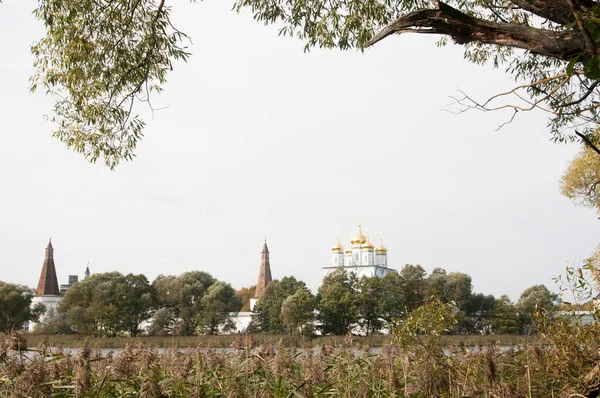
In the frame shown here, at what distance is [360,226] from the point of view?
86.2m

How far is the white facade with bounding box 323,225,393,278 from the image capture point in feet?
276

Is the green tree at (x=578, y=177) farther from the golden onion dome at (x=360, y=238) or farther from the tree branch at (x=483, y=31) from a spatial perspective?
the golden onion dome at (x=360, y=238)

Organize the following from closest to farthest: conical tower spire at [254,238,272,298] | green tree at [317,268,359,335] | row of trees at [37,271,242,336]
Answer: row of trees at [37,271,242,336]
green tree at [317,268,359,335]
conical tower spire at [254,238,272,298]

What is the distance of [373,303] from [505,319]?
9.93m

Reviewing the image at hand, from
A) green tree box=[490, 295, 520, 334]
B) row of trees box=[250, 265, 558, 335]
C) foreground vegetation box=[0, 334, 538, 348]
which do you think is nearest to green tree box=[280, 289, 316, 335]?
row of trees box=[250, 265, 558, 335]

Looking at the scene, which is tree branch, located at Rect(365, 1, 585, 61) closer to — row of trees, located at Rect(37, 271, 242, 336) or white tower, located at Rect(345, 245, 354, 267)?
row of trees, located at Rect(37, 271, 242, 336)

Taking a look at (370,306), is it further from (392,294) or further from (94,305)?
(94,305)

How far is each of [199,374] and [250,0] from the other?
7091 mm

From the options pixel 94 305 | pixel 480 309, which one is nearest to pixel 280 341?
pixel 94 305

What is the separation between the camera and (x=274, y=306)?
53.0 metres

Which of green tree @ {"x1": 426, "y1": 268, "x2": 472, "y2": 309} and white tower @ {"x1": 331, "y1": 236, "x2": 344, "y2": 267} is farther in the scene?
white tower @ {"x1": 331, "y1": 236, "x2": 344, "y2": 267}

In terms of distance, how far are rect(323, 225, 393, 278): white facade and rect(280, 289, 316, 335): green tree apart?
33.7m

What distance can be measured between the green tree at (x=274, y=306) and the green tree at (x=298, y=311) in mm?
1904

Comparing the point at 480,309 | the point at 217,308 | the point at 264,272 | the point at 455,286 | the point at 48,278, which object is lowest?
the point at 217,308
